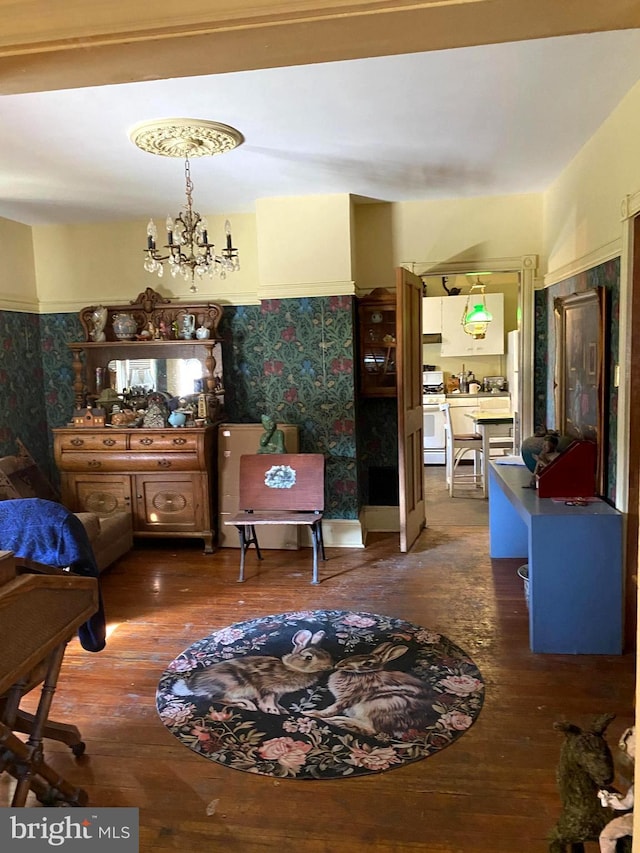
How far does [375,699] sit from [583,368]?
2.27m

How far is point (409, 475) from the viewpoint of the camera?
16.0 ft

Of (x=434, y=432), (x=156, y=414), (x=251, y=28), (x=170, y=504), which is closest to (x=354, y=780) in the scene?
(x=251, y=28)

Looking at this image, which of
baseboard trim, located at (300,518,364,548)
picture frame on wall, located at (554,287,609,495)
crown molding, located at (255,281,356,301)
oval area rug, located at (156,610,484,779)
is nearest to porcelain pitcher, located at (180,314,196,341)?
crown molding, located at (255,281,356,301)

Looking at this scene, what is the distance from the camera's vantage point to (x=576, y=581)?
3.18 meters

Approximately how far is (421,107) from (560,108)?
2.35ft

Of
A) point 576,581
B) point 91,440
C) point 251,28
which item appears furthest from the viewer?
point 91,440

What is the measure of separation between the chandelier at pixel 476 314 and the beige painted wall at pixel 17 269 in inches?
196

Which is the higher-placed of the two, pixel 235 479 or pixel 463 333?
pixel 463 333

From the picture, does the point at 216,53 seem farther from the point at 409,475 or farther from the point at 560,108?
the point at 409,475

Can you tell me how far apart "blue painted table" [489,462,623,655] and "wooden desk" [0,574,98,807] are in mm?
2149

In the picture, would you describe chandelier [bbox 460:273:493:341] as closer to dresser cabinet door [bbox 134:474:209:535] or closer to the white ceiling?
the white ceiling

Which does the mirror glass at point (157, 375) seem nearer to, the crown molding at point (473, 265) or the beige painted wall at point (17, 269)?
the beige painted wall at point (17, 269)

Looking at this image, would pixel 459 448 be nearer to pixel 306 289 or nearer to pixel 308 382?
pixel 308 382

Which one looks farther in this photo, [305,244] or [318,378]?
[318,378]
